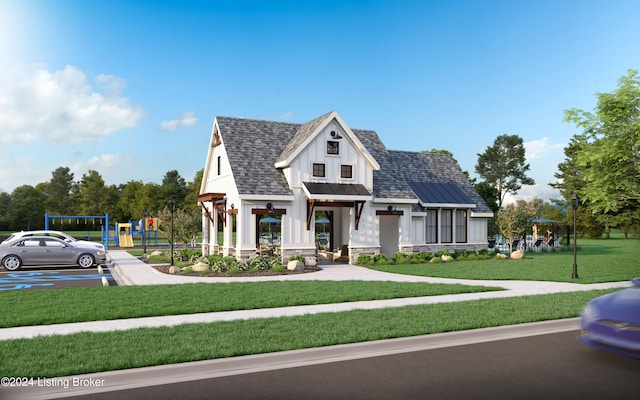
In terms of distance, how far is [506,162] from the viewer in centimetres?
8788

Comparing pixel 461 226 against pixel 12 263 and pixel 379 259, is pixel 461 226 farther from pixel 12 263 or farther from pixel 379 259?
pixel 12 263

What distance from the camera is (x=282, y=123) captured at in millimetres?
28781

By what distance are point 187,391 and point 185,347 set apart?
1718mm

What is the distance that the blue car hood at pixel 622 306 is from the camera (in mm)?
6945

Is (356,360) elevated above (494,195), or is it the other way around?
(494,195)

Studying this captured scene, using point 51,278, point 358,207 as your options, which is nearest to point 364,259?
point 358,207

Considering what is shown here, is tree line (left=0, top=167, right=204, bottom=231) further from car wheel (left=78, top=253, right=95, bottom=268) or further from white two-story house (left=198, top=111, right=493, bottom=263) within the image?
car wheel (left=78, top=253, right=95, bottom=268)

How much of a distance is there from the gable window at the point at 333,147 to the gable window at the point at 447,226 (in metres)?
8.22

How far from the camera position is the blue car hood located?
22.8 ft

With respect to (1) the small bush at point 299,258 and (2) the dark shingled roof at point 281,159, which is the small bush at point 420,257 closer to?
(2) the dark shingled roof at point 281,159

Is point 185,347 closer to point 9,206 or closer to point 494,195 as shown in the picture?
point 494,195

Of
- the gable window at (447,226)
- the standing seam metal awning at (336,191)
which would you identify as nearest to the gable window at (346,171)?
the standing seam metal awning at (336,191)

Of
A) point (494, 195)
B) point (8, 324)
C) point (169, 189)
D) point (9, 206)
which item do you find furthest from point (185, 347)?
point (9, 206)

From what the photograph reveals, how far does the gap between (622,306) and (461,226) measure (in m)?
23.4
